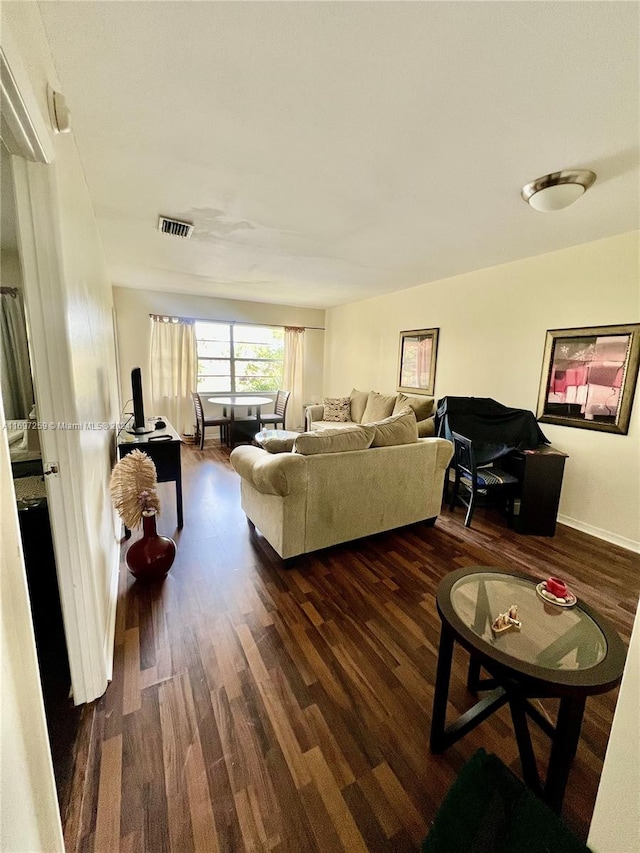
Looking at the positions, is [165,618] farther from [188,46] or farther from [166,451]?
[188,46]

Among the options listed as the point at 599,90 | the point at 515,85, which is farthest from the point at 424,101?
the point at 599,90

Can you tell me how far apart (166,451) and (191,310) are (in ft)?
12.1

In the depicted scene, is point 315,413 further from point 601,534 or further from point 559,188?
point 559,188

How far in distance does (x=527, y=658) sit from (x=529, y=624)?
0.19 m

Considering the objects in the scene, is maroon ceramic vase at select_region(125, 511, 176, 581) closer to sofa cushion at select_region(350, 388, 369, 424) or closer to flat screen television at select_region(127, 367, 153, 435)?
flat screen television at select_region(127, 367, 153, 435)

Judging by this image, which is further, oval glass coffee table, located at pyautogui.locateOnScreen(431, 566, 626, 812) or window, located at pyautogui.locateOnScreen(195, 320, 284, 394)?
window, located at pyautogui.locateOnScreen(195, 320, 284, 394)

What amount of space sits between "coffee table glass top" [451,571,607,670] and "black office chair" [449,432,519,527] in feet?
5.19

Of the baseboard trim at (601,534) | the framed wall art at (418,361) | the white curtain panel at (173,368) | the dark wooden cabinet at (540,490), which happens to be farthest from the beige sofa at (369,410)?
the white curtain panel at (173,368)

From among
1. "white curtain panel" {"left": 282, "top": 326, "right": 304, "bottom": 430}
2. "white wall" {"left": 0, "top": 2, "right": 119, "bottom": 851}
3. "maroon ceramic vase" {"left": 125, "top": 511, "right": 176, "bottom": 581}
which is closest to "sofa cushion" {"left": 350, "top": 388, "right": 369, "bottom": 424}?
"white curtain panel" {"left": 282, "top": 326, "right": 304, "bottom": 430}

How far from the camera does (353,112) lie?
1.41 meters

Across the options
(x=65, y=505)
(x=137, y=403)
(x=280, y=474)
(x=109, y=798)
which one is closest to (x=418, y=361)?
(x=280, y=474)

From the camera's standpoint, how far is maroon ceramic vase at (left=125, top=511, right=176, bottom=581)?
2.06 m

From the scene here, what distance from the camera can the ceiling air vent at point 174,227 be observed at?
255 centimetres

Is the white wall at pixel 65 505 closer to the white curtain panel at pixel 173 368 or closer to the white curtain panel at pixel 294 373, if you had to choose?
the white curtain panel at pixel 173 368
